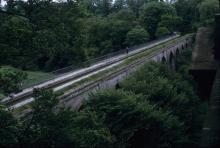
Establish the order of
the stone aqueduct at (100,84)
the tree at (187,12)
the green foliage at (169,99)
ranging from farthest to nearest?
the tree at (187,12)
the green foliage at (169,99)
the stone aqueduct at (100,84)

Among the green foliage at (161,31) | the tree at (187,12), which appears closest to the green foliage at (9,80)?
the green foliage at (161,31)

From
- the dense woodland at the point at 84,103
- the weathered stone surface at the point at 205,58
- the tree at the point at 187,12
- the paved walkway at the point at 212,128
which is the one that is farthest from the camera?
the tree at the point at 187,12

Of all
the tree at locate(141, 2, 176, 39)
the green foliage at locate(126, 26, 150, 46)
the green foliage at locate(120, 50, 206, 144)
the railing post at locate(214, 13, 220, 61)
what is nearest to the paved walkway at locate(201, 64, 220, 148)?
the railing post at locate(214, 13, 220, 61)

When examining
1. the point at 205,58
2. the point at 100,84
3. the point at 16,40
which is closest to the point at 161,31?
the point at 100,84

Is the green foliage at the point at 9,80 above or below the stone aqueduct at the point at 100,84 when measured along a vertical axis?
above

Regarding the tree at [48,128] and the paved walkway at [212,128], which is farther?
the tree at [48,128]

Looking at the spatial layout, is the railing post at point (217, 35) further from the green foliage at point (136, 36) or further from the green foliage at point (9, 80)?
the green foliage at point (136, 36)

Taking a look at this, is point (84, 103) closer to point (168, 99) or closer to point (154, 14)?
point (168, 99)

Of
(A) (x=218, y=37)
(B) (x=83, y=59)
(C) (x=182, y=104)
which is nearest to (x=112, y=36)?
(C) (x=182, y=104)
